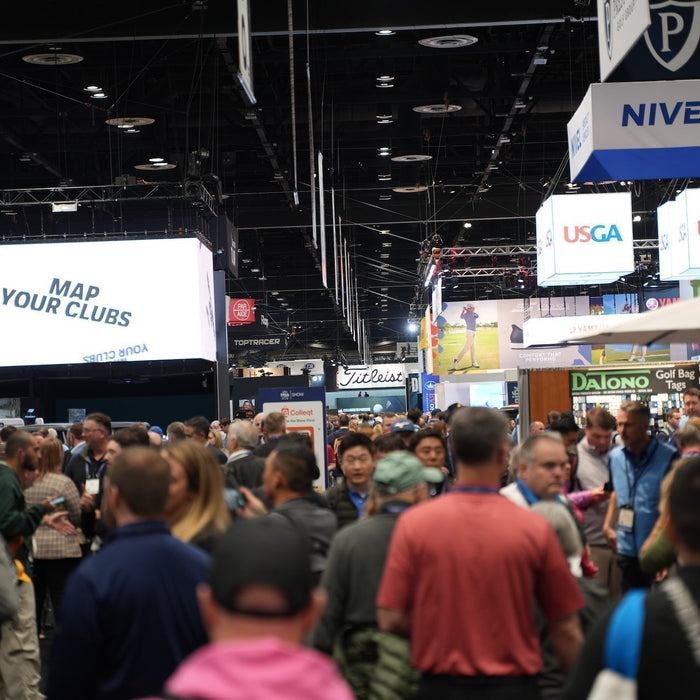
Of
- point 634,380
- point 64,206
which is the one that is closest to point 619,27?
point 634,380

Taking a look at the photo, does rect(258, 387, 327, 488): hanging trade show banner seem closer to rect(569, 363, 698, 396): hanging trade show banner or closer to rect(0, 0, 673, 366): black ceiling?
rect(0, 0, 673, 366): black ceiling

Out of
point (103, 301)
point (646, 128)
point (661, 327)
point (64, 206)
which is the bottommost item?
point (661, 327)

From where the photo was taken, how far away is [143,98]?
20.0 metres

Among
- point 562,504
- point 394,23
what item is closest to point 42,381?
point 394,23

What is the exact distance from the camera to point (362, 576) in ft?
12.5

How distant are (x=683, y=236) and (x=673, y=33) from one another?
8020 millimetres

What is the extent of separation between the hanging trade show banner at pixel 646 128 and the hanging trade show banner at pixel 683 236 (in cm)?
743

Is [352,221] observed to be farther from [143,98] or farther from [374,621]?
[374,621]

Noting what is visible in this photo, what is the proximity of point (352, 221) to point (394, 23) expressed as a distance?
49.1ft

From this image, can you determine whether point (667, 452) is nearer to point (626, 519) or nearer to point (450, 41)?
point (626, 519)

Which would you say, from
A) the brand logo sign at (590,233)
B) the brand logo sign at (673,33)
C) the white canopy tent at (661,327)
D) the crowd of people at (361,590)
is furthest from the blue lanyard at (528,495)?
the brand logo sign at (590,233)

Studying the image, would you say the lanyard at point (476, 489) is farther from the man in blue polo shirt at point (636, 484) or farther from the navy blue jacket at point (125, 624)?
the man in blue polo shirt at point (636, 484)

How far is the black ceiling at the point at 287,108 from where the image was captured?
1413cm

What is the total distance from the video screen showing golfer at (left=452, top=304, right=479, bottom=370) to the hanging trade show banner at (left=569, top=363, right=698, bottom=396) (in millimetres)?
19312
